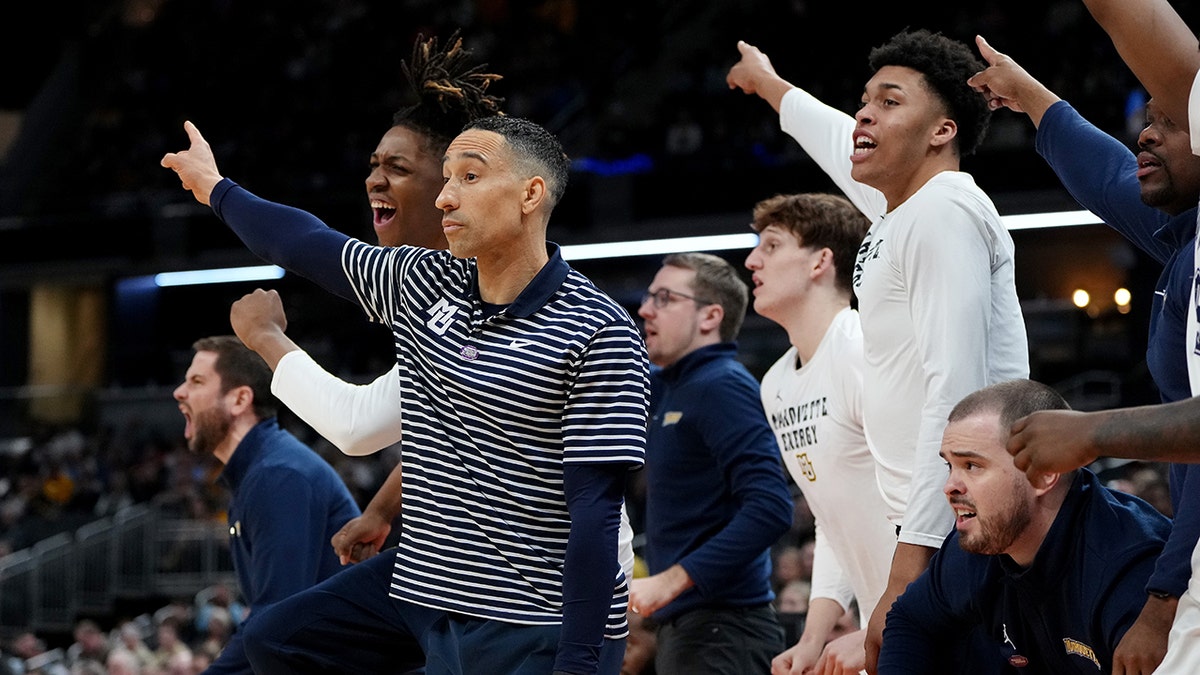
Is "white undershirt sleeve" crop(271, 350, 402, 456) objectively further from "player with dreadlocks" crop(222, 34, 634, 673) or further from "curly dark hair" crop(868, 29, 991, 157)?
"curly dark hair" crop(868, 29, 991, 157)

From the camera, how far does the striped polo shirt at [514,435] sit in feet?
9.84

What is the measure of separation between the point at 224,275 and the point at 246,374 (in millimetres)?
15550

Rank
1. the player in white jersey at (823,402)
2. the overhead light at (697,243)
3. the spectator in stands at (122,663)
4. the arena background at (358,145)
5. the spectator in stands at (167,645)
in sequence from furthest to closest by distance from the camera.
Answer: the arena background at (358,145), the overhead light at (697,243), the spectator in stands at (167,645), the spectator in stands at (122,663), the player in white jersey at (823,402)

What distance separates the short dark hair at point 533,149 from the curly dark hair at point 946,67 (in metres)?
0.94

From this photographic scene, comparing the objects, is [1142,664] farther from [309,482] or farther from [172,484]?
[172,484]

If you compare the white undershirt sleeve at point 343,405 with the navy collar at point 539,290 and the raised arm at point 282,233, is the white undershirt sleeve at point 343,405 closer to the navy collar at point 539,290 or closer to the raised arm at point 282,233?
the raised arm at point 282,233

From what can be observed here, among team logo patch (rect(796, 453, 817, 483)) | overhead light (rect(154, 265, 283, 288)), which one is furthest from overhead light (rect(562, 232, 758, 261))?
team logo patch (rect(796, 453, 817, 483))

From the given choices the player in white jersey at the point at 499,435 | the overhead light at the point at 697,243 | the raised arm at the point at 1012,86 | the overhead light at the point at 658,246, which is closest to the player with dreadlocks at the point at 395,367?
the player in white jersey at the point at 499,435

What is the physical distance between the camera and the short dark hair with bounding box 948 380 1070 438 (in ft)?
9.98

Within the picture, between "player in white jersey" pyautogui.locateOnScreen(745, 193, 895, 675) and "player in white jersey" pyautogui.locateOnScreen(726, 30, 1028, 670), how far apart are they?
27 centimetres

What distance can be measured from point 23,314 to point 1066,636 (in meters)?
21.1

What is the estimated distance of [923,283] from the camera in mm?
3377

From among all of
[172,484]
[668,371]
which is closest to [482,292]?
[668,371]

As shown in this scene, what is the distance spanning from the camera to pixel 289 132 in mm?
18969
